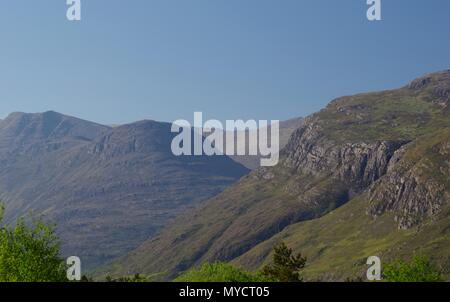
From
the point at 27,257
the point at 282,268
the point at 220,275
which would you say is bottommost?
the point at 282,268

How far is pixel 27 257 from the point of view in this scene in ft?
251

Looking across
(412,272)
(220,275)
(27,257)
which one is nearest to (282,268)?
(412,272)

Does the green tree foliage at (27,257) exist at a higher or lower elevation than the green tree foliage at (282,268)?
higher

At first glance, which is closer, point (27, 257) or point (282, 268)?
point (27, 257)

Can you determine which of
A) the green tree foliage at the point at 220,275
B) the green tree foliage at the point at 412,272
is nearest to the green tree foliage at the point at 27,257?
the green tree foliage at the point at 220,275

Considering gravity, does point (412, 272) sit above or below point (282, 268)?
above

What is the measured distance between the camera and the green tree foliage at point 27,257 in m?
73.6

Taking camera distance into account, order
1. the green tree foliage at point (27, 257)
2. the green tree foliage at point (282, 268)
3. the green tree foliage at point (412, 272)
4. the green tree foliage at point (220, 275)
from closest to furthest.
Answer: the green tree foliage at point (27, 257)
the green tree foliage at point (220, 275)
the green tree foliage at point (412, 272)
the green tree foliage at point (282, 268)

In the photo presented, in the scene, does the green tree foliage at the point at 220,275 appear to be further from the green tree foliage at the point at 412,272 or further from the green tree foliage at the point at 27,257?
the green tree foliage at the point at 27,257

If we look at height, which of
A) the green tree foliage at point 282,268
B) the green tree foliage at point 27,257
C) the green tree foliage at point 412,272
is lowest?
the green tree foliage at point 282,268

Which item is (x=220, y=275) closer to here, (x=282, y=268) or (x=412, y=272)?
(x=412, y=272)
